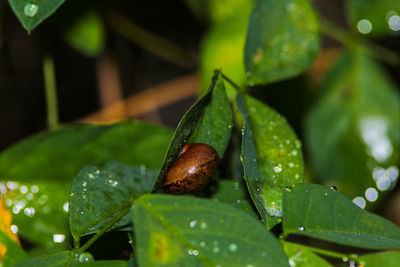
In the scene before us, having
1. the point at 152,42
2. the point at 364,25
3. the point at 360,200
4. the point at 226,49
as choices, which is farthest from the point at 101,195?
the point at 152,42

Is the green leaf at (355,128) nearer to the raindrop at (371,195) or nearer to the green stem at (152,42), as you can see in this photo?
A: the raindrop at (371,195)

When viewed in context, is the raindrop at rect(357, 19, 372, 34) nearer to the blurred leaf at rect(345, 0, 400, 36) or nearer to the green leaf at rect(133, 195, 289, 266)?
the blurred leaf at rect(345, 0, 400, 36)

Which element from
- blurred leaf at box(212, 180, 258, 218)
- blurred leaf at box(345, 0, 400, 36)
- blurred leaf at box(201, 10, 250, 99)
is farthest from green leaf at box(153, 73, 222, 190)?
blurred leaf at box(345, 0, 400, 36)

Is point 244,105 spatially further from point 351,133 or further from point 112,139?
point 351,133

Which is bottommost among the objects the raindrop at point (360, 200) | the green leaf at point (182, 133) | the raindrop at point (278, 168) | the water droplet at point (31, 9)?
the raindrop at point (360, 200)

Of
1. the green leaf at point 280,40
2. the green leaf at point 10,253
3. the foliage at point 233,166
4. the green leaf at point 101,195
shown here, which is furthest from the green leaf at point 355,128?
the green leaf at point 10,253

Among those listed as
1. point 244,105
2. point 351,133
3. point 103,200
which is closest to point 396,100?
point 351,133
